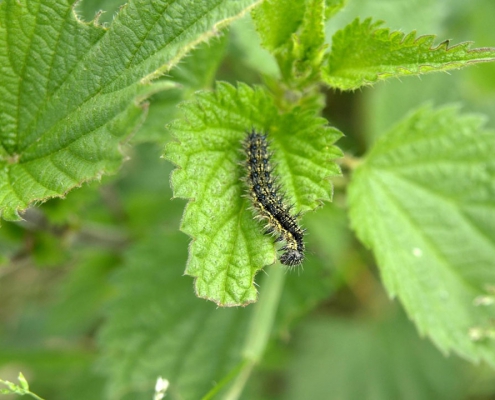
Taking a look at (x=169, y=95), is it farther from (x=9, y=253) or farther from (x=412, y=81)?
(x=412, y=81)

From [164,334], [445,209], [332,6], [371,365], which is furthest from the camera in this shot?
[371,365]

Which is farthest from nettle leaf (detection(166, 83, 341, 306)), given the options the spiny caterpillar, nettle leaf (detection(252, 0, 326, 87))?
nettle leaf (detection(252, 0, 326, 87))

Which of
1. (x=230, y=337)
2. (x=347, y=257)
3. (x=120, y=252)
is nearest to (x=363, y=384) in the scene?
(x=347, y=257)

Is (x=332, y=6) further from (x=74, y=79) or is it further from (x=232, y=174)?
(x=74, y=79)

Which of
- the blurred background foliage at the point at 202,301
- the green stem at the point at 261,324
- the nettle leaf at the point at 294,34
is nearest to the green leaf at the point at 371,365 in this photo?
the blurred background foliage at the point at 202,301

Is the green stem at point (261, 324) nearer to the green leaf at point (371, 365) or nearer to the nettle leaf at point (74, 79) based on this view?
the nettle leaf at point (74, 79)

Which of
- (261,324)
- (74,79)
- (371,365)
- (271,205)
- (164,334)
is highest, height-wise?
(74,79)

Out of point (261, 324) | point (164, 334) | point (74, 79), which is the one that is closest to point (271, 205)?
point (74, 79)
